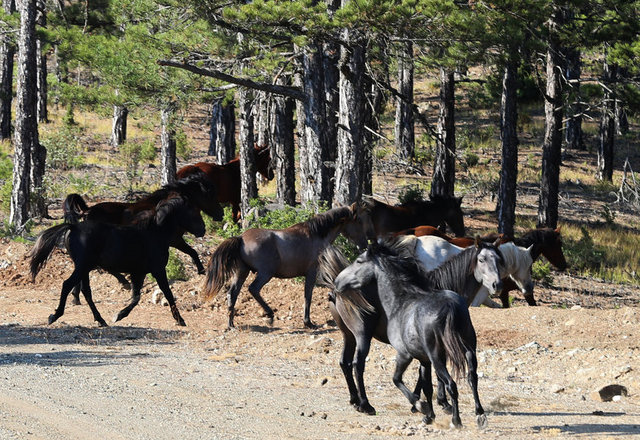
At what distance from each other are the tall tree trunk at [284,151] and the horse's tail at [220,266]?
303 inches

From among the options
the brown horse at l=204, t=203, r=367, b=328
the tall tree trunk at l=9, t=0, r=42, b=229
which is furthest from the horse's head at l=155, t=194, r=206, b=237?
the tall tree trunk at l=9, t=0, r=42, b=229

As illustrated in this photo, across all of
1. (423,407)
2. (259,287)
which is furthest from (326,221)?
(423,407)

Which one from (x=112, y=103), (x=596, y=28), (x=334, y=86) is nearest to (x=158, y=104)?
(x=112, y=103)

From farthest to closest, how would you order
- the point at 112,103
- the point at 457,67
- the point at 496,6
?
the point at 112,103, the point at 457,67, the point at 496,6

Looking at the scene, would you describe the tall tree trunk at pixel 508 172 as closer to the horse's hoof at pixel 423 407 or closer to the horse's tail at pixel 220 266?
the horse's tail at pixel 220 266

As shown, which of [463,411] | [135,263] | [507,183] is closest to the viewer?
[463,411]

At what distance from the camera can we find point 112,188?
28.1 metres

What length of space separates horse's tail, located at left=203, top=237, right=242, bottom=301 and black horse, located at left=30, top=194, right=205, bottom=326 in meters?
0.77

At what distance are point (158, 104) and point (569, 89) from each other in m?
10.7

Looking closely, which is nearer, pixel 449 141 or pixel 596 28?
pixel 596 28

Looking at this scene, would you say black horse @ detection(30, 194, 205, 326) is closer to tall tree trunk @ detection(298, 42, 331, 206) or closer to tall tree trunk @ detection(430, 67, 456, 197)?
tall tree trunk @ detection(298, 42, 331, 206)

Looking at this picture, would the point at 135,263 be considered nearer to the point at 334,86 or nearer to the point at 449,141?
the point at 334,86

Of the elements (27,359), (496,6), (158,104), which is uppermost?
(496,6)

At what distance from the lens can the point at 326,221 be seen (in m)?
14.4
